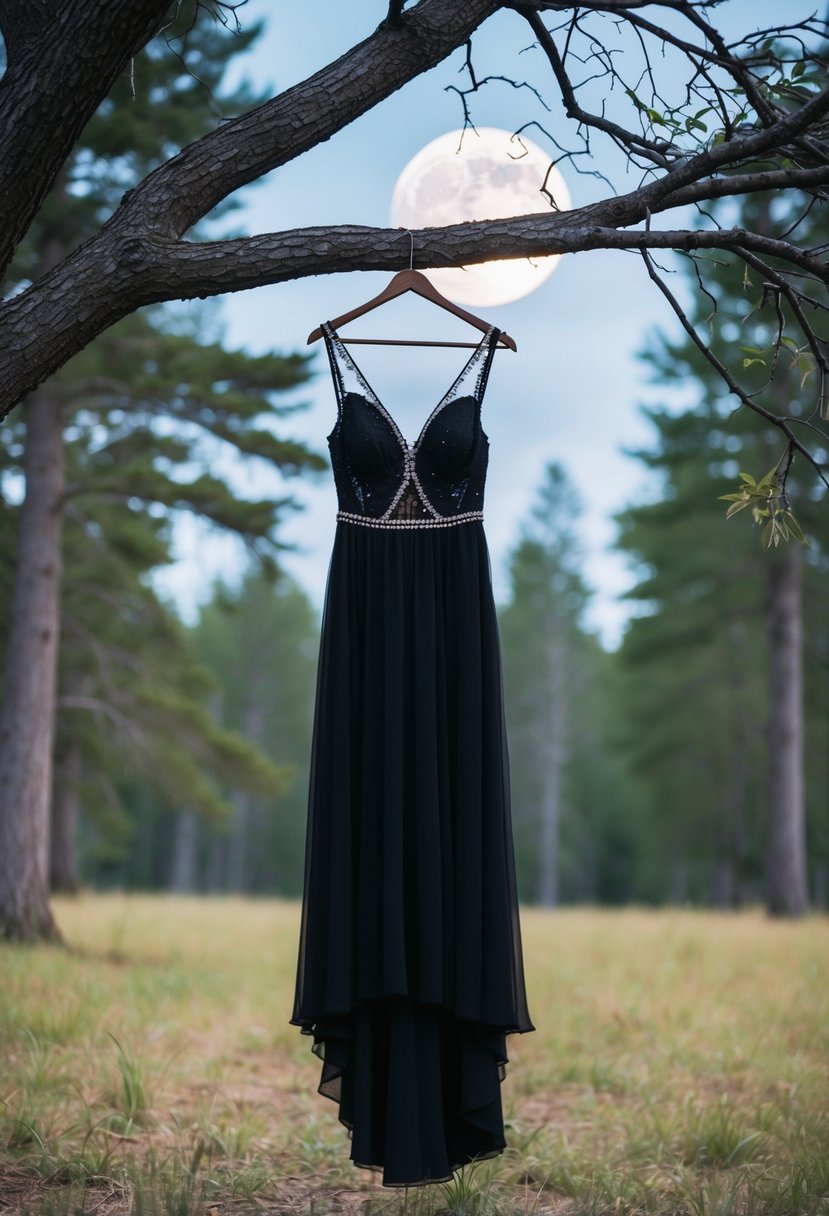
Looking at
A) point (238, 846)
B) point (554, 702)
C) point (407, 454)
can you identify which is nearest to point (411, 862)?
point (407, 454)

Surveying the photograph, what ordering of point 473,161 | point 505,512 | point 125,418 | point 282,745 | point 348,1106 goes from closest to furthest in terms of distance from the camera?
point 348,1106
point 473,161
point 125,418
point 505,512
point 282,745

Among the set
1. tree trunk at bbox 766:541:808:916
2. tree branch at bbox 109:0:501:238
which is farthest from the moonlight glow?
tree trunk at bbox 766:541:808:916

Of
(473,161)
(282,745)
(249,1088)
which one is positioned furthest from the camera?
(282,745)

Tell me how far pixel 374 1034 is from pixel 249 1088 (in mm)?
2240

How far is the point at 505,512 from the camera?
2980 cm

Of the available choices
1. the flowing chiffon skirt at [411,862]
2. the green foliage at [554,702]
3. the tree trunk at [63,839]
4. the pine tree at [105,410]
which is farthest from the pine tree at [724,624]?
the tree trunk at [63,839]

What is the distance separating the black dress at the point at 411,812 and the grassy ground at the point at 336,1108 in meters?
0.48

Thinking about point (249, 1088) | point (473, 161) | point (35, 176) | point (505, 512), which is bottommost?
point (249, 1088)

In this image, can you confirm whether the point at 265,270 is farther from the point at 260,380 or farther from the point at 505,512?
the point at 505,512

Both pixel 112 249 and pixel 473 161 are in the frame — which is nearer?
pixel 112 249

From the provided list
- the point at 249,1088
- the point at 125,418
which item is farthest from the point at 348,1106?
the point at 125,418

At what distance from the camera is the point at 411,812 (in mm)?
3098

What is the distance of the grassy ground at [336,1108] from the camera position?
10.9ft

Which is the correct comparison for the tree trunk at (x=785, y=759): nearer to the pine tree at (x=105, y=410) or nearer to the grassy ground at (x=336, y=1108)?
the grassy ground at (x=336, y=1108)
